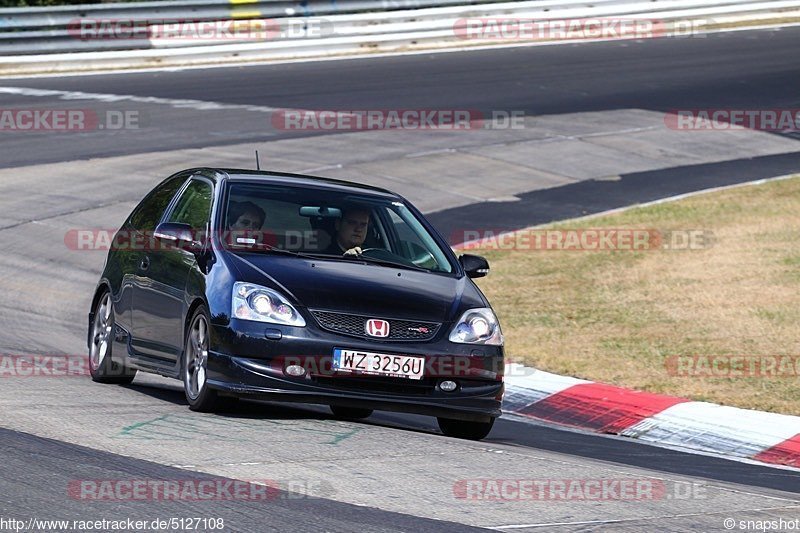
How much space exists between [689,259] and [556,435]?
21.1ft

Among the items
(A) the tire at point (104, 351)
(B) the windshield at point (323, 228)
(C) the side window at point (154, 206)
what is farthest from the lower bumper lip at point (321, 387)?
(C) the side window at point (154, 206)

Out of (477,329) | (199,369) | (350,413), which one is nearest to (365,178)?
(350,413)

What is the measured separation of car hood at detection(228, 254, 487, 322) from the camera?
8.37m

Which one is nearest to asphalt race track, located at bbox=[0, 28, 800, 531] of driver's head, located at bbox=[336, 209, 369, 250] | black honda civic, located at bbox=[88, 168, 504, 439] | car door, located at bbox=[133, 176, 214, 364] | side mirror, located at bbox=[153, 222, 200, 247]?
black honda civic, located at bbox=[88, 168, 504, 439]

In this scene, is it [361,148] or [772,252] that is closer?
[772,252]

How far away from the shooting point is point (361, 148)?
22094 millimetres

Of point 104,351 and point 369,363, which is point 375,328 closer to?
point 369,363

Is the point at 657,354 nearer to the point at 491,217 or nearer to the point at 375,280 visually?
the point at 375,280

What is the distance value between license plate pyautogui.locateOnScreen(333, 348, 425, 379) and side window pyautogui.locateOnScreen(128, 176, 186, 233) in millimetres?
2334

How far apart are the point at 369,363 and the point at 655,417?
283 cm

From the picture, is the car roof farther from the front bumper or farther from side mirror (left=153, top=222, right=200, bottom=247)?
the front bumper

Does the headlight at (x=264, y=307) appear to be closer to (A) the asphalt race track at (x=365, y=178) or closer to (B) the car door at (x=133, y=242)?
(A) the asphalt race track at (x=365, y=178)

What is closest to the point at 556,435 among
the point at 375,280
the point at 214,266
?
the point at 375,280

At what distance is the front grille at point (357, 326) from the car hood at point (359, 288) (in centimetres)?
3
